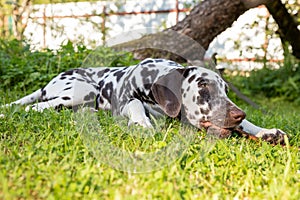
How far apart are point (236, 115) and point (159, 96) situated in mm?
712

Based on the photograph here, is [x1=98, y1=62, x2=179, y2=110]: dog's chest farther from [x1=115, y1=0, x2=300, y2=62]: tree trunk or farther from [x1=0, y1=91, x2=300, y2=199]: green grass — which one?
[x1=115, y1=0, x2=300, y2=62]: tree trunk

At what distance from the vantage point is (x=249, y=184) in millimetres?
2494

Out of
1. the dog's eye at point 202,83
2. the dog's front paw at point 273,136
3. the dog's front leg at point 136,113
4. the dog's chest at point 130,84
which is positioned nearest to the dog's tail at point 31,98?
the dog's chest at point 130,84

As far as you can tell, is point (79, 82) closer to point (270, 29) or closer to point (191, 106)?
point (191, 106)

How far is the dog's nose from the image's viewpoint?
339 centimetres

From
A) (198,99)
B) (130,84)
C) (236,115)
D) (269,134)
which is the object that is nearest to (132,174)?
(236,115)

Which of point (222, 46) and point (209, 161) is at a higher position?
point (209, 161)

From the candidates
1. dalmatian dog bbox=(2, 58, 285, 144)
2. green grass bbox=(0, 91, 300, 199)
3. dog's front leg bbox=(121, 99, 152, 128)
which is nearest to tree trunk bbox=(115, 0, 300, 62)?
dalmatian dog bbox=(2, 58, 285, 144)

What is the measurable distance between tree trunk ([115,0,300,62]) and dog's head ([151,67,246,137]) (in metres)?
3.47

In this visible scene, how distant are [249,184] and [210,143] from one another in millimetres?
775

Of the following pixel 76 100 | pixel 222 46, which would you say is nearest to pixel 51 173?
pixel 76 100

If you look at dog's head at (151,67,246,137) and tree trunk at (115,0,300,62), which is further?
tree trunk at (115,0,300,62)

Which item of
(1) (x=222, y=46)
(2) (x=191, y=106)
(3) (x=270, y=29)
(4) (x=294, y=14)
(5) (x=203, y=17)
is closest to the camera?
(2) (x=191, y=106)

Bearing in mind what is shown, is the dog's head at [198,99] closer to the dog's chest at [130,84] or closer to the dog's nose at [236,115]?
the dog's nose at [236,115]
